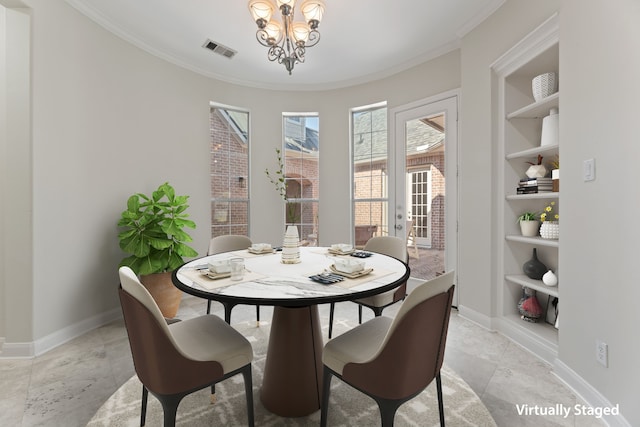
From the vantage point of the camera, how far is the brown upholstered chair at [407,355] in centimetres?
113

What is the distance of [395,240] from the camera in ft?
8.57

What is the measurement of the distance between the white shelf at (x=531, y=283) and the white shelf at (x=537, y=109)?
1.41 m

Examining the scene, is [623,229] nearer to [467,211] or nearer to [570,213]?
[570,213]

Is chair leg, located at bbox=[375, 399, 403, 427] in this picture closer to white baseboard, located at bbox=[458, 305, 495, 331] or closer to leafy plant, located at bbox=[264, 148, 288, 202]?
white baseboard, located at bbox=[458, 305, 495, 331]

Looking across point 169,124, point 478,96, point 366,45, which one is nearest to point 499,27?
point 478,96

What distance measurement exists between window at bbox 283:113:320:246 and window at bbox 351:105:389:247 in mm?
589

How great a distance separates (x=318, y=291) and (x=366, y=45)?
2.99 m

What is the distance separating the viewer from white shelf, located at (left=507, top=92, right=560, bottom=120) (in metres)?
2.26

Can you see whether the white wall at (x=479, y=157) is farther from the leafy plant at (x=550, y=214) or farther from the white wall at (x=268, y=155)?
the leafy plant at (x=550, y=214)

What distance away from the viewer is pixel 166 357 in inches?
46.3

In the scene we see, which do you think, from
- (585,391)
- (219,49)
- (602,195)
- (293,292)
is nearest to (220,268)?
(293,292)

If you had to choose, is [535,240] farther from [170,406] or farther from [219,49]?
[219,49]

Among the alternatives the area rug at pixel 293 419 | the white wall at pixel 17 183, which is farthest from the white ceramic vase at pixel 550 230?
the white wall at pixel 17 183

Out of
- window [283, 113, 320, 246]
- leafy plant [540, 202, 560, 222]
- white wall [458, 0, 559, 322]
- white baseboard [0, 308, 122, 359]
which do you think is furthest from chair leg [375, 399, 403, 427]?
window [283, 113, 320, 246]
